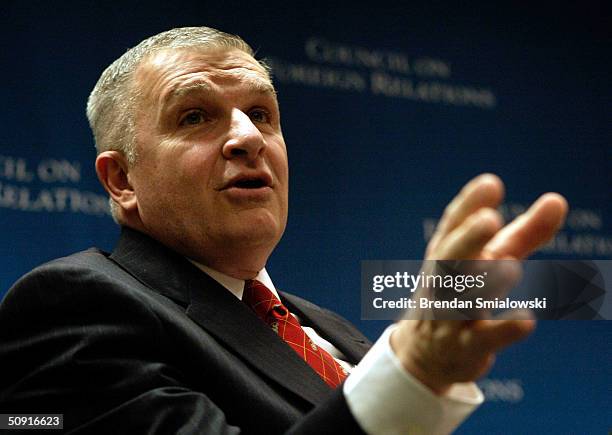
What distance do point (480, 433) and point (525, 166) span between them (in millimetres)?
929

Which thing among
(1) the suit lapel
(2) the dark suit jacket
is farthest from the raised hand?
(1) the suit lapel

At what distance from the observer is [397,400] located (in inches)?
34.2

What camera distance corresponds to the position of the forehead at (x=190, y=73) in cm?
154

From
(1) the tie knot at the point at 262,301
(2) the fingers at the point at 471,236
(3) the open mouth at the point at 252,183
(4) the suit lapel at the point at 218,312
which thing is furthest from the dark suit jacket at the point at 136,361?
(2) the fingers at the point at 471,236

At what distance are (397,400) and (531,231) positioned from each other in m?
0.22

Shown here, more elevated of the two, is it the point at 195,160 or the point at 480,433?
the point at 195,160

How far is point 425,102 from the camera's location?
113 inches

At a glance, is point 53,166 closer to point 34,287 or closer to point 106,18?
point 106,18

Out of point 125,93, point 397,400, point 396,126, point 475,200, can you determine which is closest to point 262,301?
point 125,93

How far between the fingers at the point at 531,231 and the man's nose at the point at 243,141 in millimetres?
759

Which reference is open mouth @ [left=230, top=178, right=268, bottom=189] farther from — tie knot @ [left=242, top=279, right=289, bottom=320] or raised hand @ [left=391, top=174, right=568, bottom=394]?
raised hand @ [left=391, top=174, right=568, bottom=394]

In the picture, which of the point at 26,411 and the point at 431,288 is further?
the point at 26,411

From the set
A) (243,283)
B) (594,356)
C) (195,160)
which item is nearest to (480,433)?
(594,356)

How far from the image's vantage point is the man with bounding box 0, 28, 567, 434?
838mm
